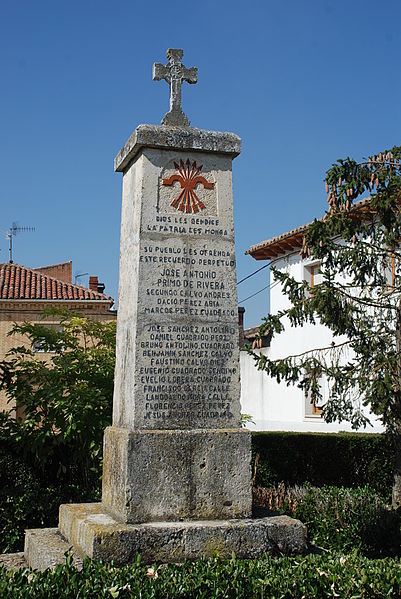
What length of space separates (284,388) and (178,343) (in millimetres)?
15021

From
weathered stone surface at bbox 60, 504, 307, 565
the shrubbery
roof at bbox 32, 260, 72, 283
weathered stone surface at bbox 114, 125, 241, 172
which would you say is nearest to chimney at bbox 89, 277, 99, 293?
roof at bbox 32, 260, 72, 283

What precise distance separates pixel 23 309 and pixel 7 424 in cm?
1689

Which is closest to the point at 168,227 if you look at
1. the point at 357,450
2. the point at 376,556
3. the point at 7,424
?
the point at 376,556

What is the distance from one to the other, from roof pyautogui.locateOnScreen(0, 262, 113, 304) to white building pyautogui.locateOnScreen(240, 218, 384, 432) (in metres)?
7.57

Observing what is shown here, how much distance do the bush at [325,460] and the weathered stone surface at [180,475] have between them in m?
6.45

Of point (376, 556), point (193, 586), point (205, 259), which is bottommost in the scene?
point (376, 556)

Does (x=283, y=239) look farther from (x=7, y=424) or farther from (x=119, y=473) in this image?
(x=119, y=473)

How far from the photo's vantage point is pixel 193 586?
4.18 m

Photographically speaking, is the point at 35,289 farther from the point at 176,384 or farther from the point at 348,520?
the point at 176,384

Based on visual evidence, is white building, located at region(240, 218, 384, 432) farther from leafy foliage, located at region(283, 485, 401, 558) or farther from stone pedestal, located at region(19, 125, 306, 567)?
stone pedestal, located at region(19, 125, 306, 567)

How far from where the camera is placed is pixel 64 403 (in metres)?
9.50

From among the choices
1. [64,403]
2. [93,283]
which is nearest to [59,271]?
[93,283]

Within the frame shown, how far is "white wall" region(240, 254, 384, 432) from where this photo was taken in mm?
18911

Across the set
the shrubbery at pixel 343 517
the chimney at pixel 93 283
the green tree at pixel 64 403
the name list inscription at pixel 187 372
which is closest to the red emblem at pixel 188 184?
the name list inscription at pixel 187 372
